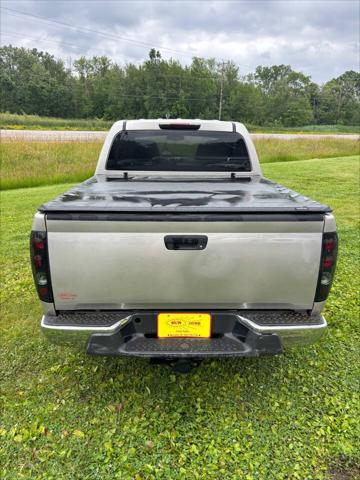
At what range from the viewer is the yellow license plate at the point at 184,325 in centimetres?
215

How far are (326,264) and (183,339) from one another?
0.98m

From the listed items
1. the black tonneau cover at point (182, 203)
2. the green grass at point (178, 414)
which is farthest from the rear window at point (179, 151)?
the green grass at point (178, 414)

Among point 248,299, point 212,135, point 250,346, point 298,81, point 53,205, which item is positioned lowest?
point 250,346

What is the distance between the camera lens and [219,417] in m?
2.43

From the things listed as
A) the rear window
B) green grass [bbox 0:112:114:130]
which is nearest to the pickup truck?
the rear window

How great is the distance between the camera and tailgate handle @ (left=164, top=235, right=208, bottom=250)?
6.59 feet

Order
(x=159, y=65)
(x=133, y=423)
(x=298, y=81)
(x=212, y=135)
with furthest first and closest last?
(x=298, y=81) < (x=159, y=65) < (x=212, y=135) < (x=133, y=423)

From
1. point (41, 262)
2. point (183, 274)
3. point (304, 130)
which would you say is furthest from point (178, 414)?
point (304, 130)

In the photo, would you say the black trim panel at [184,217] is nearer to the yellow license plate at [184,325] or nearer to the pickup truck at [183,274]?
the pickup truck at [183,274]

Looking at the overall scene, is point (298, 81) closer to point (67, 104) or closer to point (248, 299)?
point (67, 104)

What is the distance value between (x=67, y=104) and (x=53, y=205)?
76492mm

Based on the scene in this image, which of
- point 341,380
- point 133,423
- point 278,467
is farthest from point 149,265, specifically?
point 341,380

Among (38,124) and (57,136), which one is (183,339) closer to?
(57,136)

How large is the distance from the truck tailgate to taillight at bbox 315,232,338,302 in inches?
1.7
